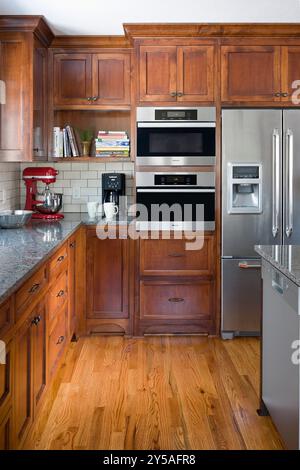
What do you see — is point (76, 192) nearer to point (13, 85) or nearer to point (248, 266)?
point (13, 85)

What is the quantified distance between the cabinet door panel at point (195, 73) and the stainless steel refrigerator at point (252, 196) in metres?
0.25

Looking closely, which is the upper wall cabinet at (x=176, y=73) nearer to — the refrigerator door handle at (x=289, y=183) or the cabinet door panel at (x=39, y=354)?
the refrigerator door handle at (x=289, y=183)

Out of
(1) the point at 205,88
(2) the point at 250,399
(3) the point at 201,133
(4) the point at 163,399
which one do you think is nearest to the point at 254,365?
(2) the point at 250,399

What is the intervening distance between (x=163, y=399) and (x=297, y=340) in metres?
1.21

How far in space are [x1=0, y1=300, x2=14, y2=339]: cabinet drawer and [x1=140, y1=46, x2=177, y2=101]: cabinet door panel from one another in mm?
2701

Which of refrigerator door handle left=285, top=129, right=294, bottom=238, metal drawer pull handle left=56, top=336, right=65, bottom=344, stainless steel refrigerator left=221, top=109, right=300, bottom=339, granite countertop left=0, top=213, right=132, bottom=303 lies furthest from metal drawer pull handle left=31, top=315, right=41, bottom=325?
refrigerator door handle left=285, top=129, right=294, bottom=238

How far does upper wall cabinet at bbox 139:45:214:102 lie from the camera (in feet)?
14.5

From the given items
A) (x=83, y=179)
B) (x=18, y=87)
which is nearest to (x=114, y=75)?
(x=18, y=87)

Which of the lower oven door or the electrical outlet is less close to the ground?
the electrical outlet

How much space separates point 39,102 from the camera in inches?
172

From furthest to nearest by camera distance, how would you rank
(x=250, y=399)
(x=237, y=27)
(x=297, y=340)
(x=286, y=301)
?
(x=237, y=27) → (x=250, y=399) → (x=286, y=301) → (x=297, y=340)

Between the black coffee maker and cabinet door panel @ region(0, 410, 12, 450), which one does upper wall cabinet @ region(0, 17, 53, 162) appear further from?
cabinet door panel @ region(0, 410, 12, 450)

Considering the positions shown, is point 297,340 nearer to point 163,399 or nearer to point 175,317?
point 163,399

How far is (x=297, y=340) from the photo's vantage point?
2.32 meters
